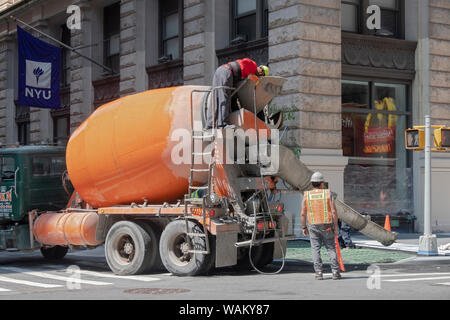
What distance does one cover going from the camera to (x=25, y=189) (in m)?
16.1

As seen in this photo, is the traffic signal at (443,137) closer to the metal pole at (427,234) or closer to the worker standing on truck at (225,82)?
the metal pole at (427,234)

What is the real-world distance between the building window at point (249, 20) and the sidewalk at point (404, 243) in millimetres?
7031

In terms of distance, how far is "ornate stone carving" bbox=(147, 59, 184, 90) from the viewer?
2538cm

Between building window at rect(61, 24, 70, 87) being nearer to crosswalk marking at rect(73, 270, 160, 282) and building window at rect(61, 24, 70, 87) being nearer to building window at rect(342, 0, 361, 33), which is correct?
building window at rect(342, 0, 361, 33)

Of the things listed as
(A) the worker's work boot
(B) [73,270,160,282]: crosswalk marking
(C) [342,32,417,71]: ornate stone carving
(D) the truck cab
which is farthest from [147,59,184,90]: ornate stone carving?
(A) the worker's work boot

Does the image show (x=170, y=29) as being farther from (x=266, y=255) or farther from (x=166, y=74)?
(x=266, y=255)

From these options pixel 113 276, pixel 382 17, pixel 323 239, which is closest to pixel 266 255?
pixel 323 239

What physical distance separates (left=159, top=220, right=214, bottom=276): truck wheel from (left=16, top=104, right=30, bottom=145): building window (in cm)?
2450

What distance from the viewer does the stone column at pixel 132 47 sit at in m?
27.2

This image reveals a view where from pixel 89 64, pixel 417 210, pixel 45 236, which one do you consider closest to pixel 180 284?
pixel 45 236

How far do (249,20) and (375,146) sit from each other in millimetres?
5712

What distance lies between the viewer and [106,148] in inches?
554
